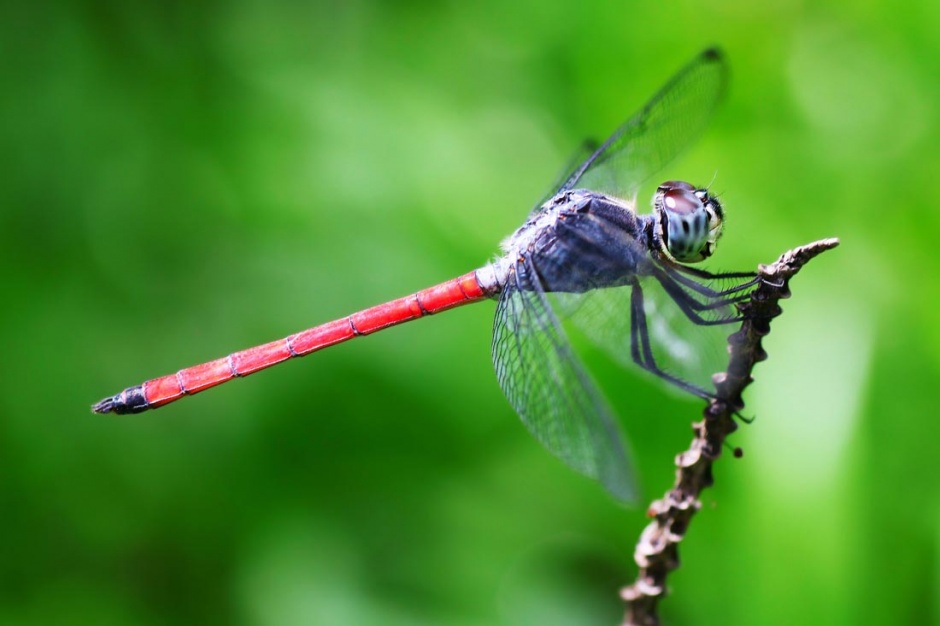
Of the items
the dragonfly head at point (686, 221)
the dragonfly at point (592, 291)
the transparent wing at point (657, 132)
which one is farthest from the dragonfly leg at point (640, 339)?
the transparent wing at point (657, 132)

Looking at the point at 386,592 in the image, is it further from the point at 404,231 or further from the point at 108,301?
the point at 108,301

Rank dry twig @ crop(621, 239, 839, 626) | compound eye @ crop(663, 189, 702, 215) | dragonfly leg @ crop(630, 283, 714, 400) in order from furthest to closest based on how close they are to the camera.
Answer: compound eye @ crop(663, 189, 702, 215), dragonfly leg @ crop(630, 283, 714, 400), dry twig @ crop(621, 239, 839, 626)

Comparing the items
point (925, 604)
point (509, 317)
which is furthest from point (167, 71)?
point (925, 604)

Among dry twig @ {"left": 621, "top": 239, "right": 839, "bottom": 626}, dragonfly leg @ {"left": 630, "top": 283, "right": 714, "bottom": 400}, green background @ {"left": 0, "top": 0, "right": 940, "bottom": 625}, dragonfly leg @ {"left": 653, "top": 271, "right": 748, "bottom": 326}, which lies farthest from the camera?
green background @ {"left": 0, "top": 0, "right": 940, "bottom": 625}

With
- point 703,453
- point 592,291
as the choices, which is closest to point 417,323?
point 592,291

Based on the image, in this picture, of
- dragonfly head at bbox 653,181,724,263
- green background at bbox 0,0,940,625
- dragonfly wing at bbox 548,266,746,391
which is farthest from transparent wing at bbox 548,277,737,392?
green background at bbox 0,0,940,625

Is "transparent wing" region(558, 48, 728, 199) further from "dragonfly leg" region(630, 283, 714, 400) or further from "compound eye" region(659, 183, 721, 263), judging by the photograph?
"dragonfly leg" region(630, 283, 714, 400)

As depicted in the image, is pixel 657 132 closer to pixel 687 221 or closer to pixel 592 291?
pixel 687 221

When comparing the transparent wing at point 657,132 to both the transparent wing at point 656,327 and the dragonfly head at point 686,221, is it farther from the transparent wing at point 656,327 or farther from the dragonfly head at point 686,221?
the transparent wing at point 656,327
